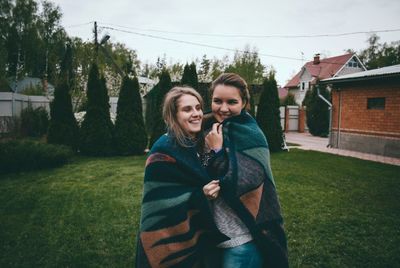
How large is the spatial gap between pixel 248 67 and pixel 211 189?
27.4m

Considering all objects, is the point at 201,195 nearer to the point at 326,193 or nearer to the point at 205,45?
the point at 326,193

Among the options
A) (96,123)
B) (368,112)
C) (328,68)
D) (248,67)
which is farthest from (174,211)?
(328,68)

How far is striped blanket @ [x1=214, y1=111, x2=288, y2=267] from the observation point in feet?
5.53

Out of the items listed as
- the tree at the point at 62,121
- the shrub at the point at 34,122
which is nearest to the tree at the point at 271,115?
the tree at the point at 62,121

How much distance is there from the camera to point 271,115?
41.3 ft

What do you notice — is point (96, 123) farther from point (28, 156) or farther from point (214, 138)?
point (214, 138)

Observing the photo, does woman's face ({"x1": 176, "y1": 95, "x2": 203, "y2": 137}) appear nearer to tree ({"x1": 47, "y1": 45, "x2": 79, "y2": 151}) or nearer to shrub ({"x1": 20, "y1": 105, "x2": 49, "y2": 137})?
tree ({"x1": 47, "y1": 45, "x2": 79, "y2": 151})

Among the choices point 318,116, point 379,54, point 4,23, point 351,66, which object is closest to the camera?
point 318,116

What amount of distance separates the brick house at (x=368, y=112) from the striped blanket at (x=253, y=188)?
11863 mm

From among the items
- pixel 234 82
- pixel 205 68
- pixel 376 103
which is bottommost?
pixel 234 82

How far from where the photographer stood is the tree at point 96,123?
11.0m

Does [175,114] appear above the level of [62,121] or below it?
above

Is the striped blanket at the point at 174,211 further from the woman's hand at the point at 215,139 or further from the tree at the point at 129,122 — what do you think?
the tree at the point at 129,122

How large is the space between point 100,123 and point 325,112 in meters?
15.7
